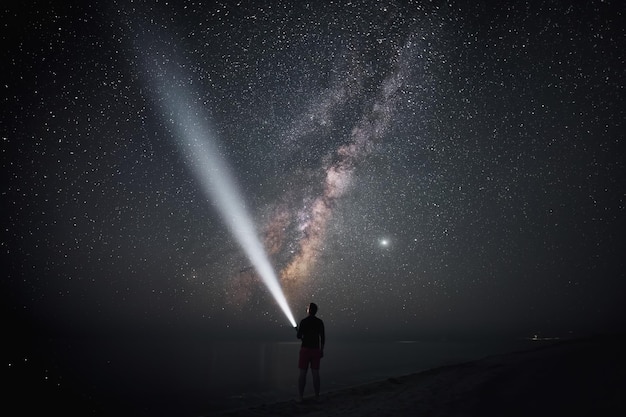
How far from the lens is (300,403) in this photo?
9.43 m

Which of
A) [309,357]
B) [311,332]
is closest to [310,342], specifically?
[311,332]

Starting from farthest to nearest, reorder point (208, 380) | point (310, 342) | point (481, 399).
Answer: point (208, 380) → point (310, 342) → point (481, 399)

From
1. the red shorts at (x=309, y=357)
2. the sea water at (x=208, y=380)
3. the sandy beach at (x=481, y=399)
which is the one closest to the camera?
the sandy beach at (x=481, y=399)

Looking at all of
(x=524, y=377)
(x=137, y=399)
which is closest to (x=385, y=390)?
(x=524, y=377)

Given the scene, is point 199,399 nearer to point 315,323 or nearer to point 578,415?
point 315,323

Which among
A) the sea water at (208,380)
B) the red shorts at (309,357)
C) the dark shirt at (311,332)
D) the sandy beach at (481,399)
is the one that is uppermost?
the dark shirt at (311,332)

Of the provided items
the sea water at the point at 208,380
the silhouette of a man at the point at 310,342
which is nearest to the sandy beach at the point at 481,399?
the silhouette of a man at the point at 310,342

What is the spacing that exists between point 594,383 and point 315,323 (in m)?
7.50

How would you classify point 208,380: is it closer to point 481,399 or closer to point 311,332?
point 311,332

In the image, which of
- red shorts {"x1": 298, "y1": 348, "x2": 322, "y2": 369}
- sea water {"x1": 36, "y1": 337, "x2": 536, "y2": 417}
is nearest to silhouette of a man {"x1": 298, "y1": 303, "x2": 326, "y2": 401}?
red shorts {"x1": 298, "y1": 348, "x2": 322, "y2": 369}

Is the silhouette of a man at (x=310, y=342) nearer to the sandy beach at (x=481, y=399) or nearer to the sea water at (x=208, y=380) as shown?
the sandy beach at (x=481, y=399)

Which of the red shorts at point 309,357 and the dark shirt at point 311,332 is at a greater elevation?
the dark shirt at point 311,332

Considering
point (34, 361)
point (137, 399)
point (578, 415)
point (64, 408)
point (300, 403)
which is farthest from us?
point (137, 399)

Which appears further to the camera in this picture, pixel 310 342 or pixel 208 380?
pixel 208 380
